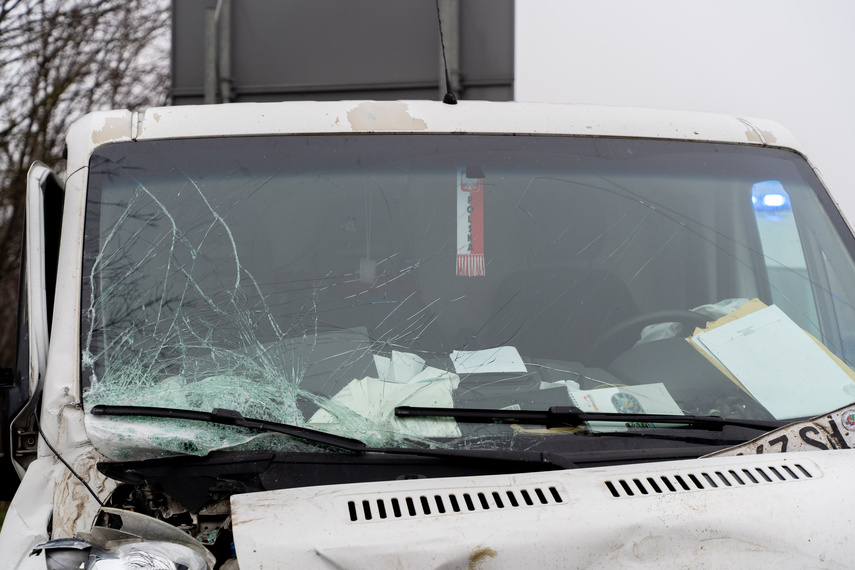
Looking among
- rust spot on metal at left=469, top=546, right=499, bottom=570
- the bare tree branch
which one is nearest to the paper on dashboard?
rust spot on metal at left=469, top=546, right=499, bottom=570

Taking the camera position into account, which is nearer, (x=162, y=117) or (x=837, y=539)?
(x=837, y=539)

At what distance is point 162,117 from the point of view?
2422 millimetres

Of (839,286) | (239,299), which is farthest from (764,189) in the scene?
(239,299)

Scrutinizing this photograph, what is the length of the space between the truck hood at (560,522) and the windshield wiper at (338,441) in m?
0.10

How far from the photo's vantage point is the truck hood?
1462mm

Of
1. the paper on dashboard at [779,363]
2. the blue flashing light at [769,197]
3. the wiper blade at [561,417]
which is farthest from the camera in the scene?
the blue flashing light at [769,197]

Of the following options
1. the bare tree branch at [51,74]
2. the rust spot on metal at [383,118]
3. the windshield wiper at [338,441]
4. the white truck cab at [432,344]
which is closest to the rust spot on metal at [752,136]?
the white truck cab at [432,344]

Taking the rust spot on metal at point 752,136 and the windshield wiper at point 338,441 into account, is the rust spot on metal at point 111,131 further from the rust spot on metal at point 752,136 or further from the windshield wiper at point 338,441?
the rust spot on metal at point 752,136

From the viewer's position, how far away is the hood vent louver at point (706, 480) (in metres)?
1.59

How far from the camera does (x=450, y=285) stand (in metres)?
2.15

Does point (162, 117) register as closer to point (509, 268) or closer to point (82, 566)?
point (509, 268)

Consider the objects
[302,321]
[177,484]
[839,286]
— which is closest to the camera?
[177,484]

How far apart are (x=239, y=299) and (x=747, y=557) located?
131 centimetres

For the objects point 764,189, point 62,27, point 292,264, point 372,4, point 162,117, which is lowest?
point 292,264
